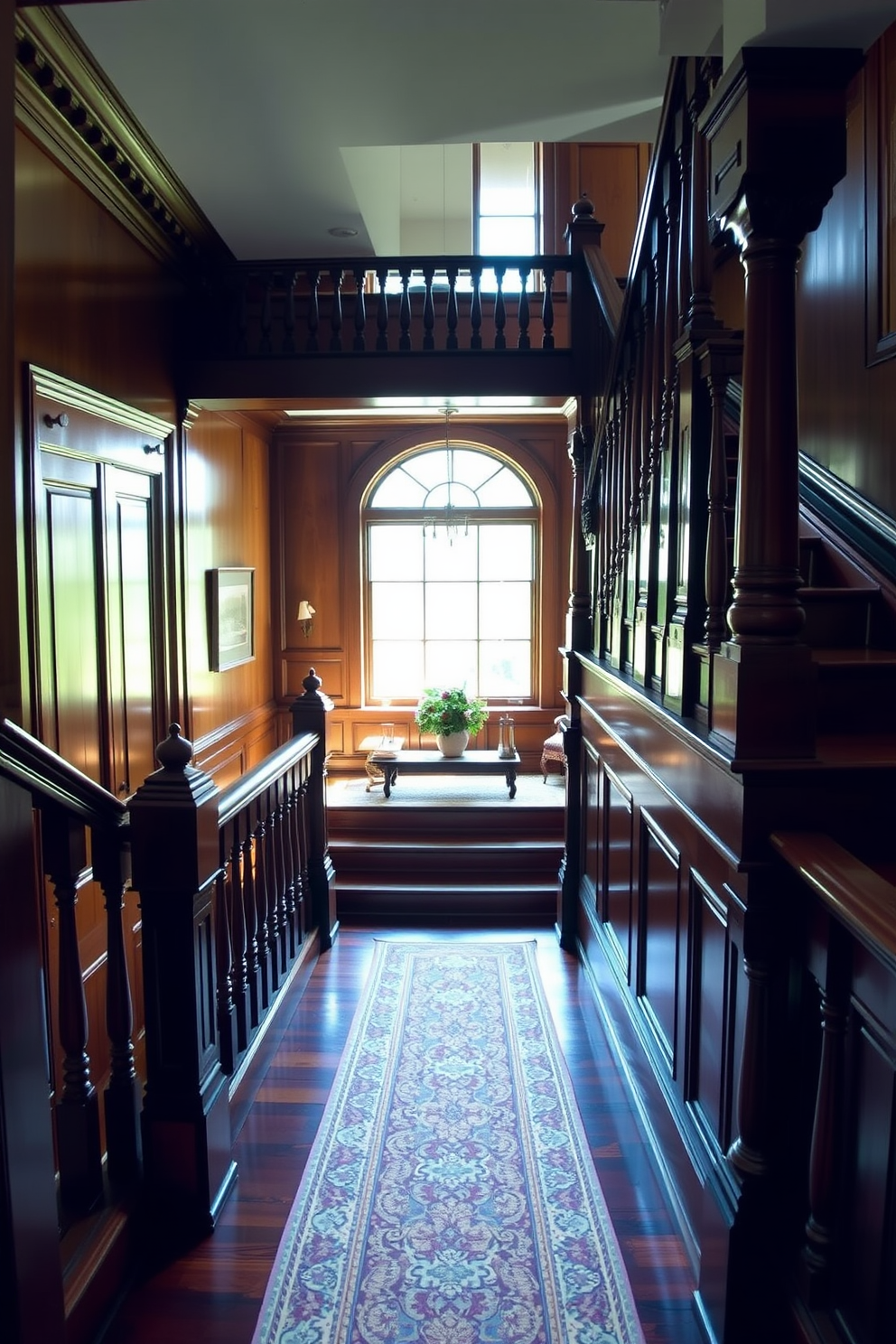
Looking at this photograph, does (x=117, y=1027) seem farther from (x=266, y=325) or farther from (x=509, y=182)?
(x=509, y=182)

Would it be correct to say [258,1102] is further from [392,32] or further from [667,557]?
[392,32]

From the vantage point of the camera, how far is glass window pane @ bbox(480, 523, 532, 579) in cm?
780

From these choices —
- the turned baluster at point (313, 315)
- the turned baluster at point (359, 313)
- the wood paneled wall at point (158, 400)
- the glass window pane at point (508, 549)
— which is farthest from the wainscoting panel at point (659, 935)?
the glass window pane at point (508, 549)

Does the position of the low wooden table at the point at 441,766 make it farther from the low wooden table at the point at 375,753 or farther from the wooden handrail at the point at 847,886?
the wooden handrail at the point at 847,886

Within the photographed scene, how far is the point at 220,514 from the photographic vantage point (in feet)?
19.7

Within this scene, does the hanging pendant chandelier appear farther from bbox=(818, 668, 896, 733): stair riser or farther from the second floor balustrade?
bbox=(818, 668, 896, 733): stair riser

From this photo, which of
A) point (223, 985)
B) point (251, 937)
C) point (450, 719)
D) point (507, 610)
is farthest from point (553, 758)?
point (223, 985)

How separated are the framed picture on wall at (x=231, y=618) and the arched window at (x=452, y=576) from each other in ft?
4.54

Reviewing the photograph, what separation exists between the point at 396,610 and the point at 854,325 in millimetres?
5033

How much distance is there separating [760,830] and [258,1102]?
2058 millimetres

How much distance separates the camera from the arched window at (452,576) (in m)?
7.75

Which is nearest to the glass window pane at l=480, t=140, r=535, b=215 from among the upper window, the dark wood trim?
the upper window

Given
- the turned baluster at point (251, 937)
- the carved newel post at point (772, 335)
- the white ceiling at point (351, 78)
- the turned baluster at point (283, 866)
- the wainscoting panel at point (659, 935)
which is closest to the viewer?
the carved newel post at point (772, 335)

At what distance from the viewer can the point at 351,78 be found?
385 centimetres
